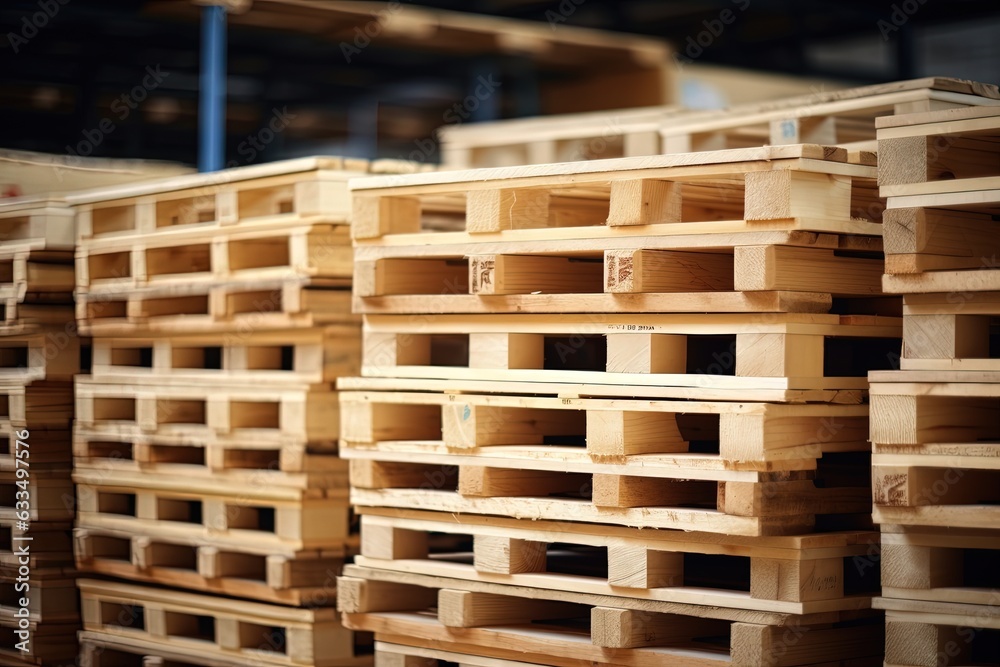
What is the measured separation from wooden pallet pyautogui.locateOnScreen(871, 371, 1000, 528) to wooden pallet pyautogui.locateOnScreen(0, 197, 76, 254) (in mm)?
3760

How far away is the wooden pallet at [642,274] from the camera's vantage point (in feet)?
13.4

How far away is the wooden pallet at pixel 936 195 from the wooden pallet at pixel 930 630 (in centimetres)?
90

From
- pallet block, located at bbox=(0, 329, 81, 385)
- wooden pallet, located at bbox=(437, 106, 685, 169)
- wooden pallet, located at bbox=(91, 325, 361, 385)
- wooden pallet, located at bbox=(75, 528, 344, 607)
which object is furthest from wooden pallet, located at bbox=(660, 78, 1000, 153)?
pallet block, located at bbox=(0, 329, 81, 385)

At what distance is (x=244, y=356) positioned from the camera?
557cm

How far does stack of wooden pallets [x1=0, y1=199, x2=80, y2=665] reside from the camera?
19.6ft

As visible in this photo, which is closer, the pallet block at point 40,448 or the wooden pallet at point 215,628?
the wooden pallet at point 215,628

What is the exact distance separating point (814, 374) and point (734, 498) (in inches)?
17.7

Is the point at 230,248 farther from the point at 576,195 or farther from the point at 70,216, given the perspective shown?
the point at 576,195

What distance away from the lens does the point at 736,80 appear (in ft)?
31.6

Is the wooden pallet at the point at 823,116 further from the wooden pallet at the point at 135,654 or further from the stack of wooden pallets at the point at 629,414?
the wooden pallet at the point at 135,654

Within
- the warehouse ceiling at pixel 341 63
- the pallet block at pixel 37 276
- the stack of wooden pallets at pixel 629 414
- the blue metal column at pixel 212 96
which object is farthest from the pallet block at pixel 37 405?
the warehouse ceiling at pixel 341 63

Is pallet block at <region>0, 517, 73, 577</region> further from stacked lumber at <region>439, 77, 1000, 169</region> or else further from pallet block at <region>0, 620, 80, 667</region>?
stacked lumber at <region>439, 77, 1000, 169</region>

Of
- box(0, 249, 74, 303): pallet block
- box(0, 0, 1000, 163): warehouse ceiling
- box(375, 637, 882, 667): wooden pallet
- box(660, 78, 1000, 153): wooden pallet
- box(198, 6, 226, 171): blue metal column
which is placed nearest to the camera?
box(375, 637, 882, 667): wooden pallet

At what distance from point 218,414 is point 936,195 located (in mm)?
2940
